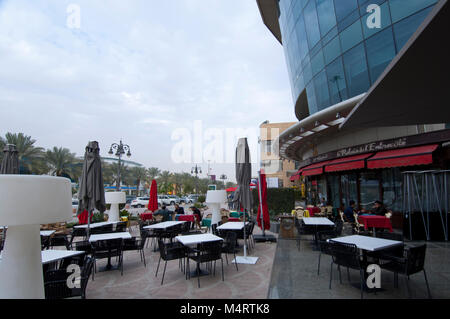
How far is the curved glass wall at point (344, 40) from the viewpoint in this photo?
10.5 meters

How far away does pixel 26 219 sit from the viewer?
1704 millimetres

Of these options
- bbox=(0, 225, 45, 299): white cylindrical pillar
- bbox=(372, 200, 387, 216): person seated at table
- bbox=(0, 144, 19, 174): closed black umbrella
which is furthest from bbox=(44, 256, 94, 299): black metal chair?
bbox=(372, 200, 387, 216): person seated at table

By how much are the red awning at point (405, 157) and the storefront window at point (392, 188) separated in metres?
1.52

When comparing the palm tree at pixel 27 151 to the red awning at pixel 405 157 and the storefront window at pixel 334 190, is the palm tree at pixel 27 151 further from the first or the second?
the red awning at pixel 405 157

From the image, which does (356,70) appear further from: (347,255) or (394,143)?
(347,255)

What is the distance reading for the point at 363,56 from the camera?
12.1 metres

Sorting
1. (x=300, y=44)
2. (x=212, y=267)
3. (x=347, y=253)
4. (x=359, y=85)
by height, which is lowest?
(x=212, y=267)

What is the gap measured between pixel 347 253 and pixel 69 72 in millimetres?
12886

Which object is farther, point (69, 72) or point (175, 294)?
point (69, 72)

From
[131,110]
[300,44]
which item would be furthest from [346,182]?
[131,110]

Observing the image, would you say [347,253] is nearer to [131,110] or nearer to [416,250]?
[416,250]

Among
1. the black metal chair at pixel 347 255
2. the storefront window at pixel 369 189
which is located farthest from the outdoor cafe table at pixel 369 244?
the storefront window at pixel 369 189

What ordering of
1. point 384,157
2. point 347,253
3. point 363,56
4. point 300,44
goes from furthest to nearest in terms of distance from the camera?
point 300,44
point 363,56
point 384,157
point 347,253

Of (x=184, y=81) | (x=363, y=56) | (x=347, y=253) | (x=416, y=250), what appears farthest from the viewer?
(x=184, y=81)
